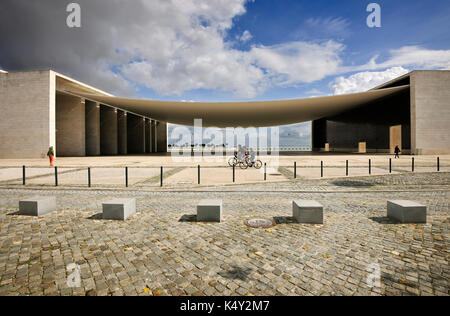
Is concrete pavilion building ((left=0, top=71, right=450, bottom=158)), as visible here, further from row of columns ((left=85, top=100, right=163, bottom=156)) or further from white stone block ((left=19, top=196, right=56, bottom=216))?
white stone block ((left=19, top=196, right=56, bottom=216))

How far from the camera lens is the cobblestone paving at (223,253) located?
2.76 meters

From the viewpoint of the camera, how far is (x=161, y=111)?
35719 mm

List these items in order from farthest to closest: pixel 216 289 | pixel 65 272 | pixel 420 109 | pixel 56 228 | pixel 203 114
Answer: pixel 203 114
pixel 420 109
pixel 56 228
pixel 65 272
pixel 216 289


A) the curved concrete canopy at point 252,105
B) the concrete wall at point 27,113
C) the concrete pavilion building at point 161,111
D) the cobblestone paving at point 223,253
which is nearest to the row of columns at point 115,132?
the concrete pavilion building at point 161,111

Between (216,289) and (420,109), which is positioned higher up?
(420,109)

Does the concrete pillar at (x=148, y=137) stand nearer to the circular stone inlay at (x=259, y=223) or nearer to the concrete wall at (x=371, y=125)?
the concrete wall at (x=371, y=125)

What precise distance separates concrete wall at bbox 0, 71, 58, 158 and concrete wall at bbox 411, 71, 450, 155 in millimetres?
43950

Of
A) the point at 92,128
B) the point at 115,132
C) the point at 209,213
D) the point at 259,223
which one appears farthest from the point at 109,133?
the point at 259,223

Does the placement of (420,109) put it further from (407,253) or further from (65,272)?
(65,272)

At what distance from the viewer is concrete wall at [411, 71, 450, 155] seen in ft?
93.9
